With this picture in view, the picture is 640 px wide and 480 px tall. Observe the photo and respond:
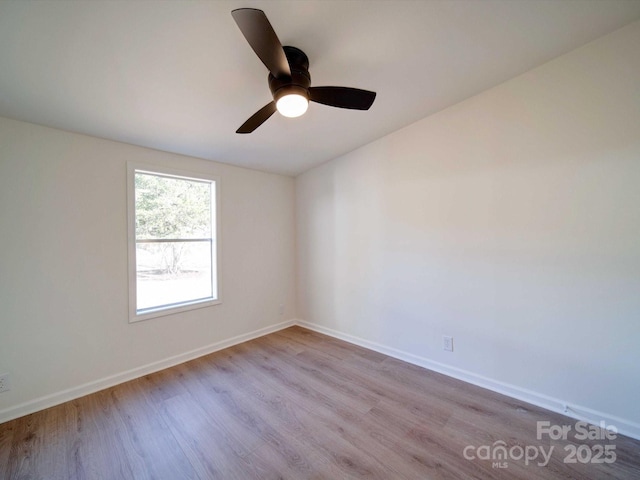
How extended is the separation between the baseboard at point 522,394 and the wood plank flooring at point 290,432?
0.06 meters

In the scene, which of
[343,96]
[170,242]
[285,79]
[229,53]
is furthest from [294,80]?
[170,242]

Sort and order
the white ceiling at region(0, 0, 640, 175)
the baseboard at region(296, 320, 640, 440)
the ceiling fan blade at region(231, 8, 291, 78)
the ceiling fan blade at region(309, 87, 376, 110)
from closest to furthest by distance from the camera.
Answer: the ceiling fan blade at region(231, 8, 291, 78) → the white ceiling at region(0, 0, 640, 175) → the ceiling fan blade at region(309, 87, 376, 110) → the baseboard at region(296, 320, 640, 440)

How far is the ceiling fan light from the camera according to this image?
1.48 meters

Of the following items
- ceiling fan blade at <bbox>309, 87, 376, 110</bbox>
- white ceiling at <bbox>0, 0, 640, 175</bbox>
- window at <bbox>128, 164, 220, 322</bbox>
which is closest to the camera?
white ceiling at <bbox>0, 0, 640, 175</bbox>

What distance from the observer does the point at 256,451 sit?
164 centimetres

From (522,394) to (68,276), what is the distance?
4.01 meters

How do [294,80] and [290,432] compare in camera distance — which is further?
[290,432]

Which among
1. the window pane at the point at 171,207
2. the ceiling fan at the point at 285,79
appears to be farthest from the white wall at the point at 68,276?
the ceiling fan at the point at 285,79

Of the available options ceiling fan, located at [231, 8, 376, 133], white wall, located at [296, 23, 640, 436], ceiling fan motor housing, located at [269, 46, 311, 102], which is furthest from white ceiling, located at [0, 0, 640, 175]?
white wall, located at [296, 23, 640, 436]

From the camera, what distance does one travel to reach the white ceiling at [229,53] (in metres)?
1.37

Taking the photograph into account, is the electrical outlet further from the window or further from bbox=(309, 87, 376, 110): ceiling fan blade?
bbox=(309, 87, 376, 110): ceiling fan blade

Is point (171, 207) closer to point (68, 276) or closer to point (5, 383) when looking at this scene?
point (68, 276)

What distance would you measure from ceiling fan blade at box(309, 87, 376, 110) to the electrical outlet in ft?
10.1

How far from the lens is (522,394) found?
212cm
